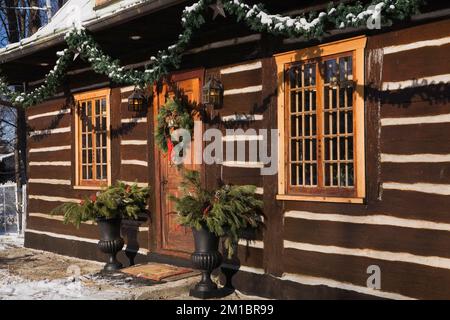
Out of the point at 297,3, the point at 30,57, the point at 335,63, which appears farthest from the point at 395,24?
the point at 30,57

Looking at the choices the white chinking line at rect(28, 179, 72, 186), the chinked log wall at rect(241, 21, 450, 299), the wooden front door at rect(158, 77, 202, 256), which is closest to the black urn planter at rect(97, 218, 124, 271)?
the wooden front door at rect(158, 77, 202, 256)

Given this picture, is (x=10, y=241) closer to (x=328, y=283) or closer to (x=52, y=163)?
(x=52, y=163)

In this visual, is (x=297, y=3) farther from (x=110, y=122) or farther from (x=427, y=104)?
(x=110, y=122)

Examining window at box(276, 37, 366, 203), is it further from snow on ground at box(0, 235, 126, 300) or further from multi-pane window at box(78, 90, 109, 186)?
multi-pane window at box(78, 90, 109, 186)

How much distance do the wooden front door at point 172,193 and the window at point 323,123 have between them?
5.58 ft

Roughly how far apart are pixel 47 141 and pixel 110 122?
2441 millimetres

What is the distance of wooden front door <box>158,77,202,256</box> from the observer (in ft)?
26.4

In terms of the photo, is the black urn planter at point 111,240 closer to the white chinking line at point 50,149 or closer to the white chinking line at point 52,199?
the white chinking line at point 52,199

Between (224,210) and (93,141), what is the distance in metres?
4.29

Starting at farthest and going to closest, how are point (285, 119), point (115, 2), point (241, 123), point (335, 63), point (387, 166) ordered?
point (115, 2)
point (241, 123)
point (285, 119)
point (335, 63)
point (387, 166)

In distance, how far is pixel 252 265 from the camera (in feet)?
23.1

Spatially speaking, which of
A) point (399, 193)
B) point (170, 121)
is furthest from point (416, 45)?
point (170, 121)

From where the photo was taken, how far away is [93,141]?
10.1m
